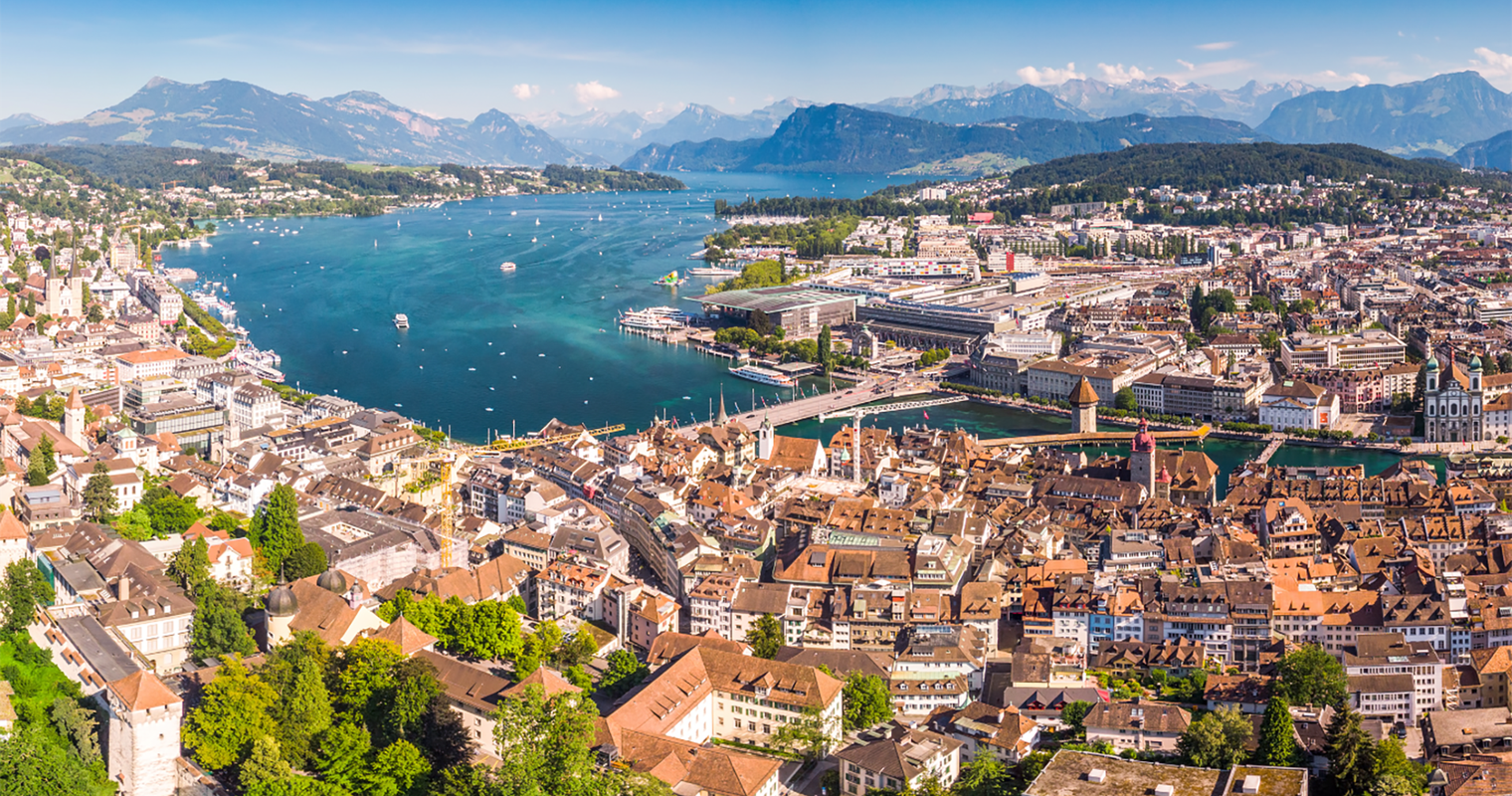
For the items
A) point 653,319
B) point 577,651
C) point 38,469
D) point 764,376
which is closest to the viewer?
point 577,651

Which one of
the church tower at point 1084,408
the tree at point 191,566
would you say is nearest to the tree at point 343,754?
the tree at point 191,566

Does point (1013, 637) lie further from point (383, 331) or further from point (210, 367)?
point (383, 331)

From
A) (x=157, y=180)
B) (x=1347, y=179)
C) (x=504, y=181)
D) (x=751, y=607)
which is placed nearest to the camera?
(x=751, y=607)

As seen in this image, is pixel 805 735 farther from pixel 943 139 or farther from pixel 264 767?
pixel 943 139

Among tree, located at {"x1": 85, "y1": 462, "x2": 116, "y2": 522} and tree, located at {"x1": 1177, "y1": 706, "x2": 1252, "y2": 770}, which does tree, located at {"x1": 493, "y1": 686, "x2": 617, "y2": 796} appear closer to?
tree, located at {"x1": 1177, "y1": 706, "x2": 1252, "y2": 770}

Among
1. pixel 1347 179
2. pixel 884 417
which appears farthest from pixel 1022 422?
pixel 1347 179

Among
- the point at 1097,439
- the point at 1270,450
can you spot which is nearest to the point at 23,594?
the point at 1097,439

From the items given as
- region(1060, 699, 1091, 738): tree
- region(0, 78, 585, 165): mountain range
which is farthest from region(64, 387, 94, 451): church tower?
region(0, 78, 585, 165): mountain range
